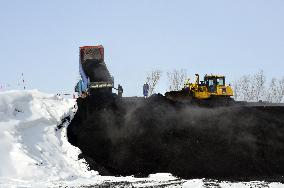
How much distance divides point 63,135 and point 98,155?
6.51ft

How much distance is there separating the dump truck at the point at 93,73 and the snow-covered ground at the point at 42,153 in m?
7.18

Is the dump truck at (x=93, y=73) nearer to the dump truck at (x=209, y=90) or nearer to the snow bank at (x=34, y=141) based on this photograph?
the dump truck at (x=209, y=90)

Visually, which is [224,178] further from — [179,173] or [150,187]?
[150,187]

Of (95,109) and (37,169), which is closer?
(37,169)

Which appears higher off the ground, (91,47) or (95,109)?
(91,47)

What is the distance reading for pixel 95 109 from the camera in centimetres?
2003

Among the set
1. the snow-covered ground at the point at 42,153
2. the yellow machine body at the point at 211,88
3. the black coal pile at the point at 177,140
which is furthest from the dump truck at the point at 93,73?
the snow-covered ground at the point at 42,153

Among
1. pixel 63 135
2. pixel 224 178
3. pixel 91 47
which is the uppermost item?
pixel 91 47

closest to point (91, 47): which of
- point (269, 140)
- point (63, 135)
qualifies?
point (63, 135)

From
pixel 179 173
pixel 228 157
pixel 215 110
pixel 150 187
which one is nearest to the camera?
pixel 150 187

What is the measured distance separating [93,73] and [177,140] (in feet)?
38.9

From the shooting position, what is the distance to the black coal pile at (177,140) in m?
15.4

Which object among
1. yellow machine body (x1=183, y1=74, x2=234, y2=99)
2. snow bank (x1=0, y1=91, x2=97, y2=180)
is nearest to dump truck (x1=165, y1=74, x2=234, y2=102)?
yellow machine body (x1=183, y1=74, x2=234, y2=99)

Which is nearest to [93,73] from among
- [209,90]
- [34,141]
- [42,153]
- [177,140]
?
[209,90]
